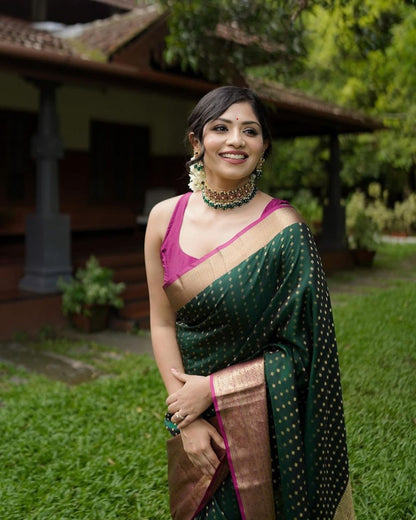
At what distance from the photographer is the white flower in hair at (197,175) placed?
203 centimetres

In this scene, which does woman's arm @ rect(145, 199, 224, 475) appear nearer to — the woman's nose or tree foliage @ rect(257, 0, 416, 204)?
the woman's nose

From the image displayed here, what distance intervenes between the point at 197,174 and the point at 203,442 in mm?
838

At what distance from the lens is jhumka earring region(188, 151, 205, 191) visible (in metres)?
2.02

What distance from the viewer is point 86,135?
1063cm

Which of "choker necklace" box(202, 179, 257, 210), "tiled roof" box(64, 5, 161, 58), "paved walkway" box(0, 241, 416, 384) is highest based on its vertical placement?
"tiled roof" box(64, 5, 161, 58)

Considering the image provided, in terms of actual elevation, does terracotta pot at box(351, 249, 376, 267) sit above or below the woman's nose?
below

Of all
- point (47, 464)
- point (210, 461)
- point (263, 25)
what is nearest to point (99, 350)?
point (47, 464)

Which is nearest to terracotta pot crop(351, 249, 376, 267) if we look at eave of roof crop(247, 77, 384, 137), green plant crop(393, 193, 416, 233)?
eave of roof crop(247, 77, 384, 137)

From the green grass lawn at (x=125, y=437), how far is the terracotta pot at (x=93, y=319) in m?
0.83

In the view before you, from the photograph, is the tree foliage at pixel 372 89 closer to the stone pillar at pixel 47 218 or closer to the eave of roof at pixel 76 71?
the eave of roof at pixel 76 71

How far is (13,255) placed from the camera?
29.3 feet

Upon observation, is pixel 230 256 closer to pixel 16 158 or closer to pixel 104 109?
pixel 16 158

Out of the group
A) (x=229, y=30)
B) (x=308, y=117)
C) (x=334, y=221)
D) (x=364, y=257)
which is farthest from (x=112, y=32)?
(x=364, y=257)

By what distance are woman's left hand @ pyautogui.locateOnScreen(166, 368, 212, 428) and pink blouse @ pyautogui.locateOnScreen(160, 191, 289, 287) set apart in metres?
0.31
